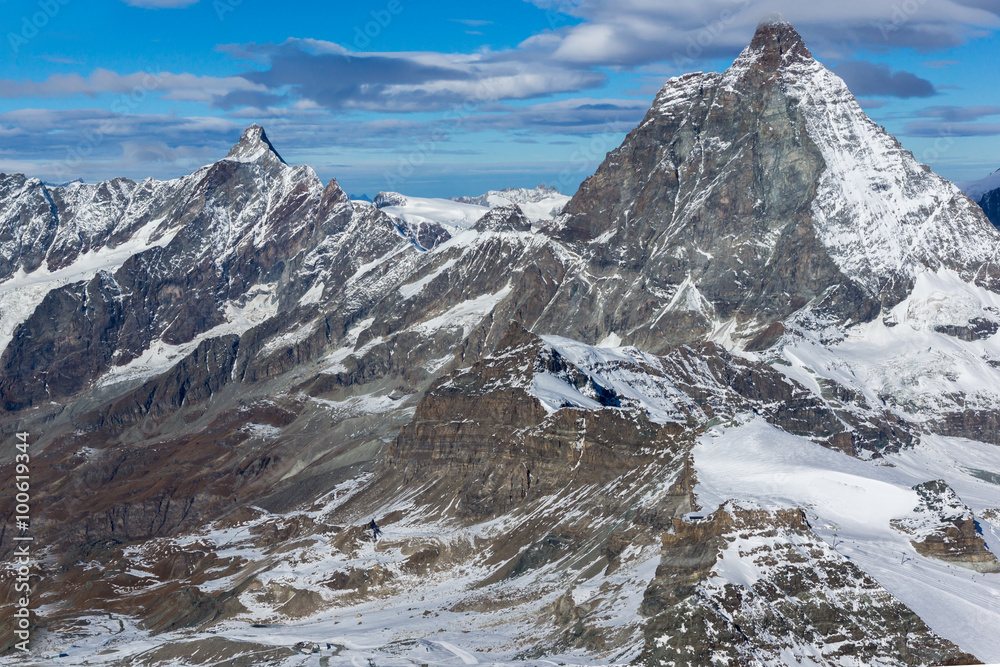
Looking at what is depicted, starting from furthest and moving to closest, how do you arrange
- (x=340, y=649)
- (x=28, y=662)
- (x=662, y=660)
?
1. (x=28, y=662)
2. (x=340, y=649)
3. (x=662, y=660)

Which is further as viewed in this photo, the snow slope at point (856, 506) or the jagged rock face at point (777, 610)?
the snow slope at point (856, 506)

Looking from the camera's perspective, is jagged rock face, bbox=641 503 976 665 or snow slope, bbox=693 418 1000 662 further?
snow slope, bbox=693 418 1000 662

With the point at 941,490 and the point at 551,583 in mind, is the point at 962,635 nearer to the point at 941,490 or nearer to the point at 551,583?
the point at 941,490

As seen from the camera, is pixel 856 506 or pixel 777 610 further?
pixel 856 506

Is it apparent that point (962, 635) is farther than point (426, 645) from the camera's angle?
No

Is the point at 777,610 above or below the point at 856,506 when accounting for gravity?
below

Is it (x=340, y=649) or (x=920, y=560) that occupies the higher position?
(x=920, y=560)

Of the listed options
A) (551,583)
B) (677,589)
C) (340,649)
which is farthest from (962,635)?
(340,649)

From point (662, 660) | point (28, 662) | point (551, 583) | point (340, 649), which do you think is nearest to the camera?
point (662, 660)
